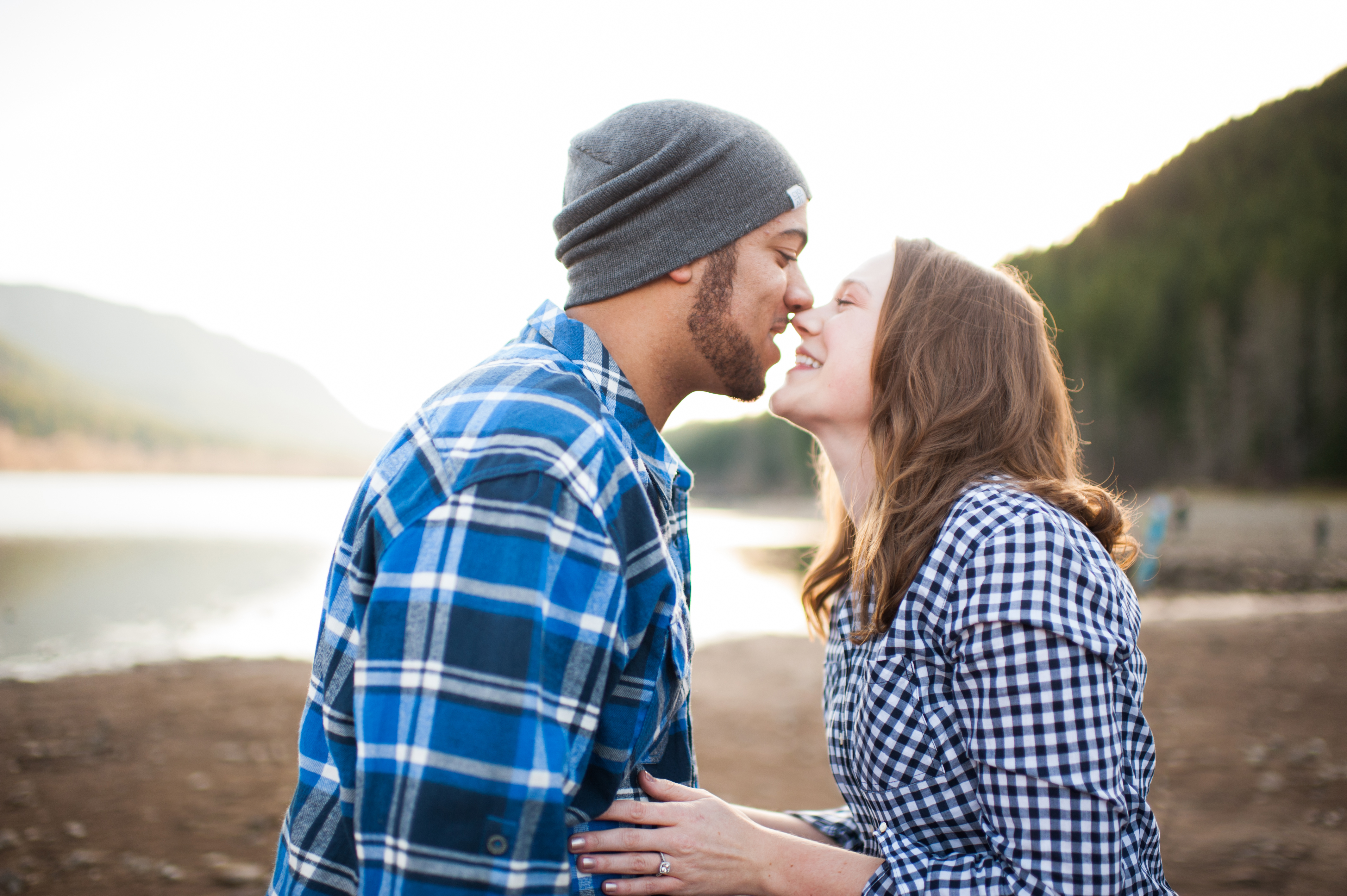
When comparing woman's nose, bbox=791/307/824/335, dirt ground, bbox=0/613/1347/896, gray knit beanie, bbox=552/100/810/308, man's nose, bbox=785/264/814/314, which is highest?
gray knit beanie, bbox=552/100/810/308

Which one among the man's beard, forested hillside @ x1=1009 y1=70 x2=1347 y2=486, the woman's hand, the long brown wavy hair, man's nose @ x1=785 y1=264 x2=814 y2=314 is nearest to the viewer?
the woman's hand

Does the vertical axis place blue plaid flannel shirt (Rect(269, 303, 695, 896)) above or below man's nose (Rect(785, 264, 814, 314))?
below

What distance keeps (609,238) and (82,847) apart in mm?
5339

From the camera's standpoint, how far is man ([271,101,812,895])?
115 cm

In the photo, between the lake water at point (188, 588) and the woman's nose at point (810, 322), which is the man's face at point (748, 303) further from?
the lake water at point (188, 588)

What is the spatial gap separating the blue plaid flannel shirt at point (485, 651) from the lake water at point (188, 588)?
1004cm

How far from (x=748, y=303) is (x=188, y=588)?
22.1m

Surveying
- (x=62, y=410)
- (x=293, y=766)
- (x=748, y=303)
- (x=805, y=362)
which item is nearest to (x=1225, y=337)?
(x=805, y=362)

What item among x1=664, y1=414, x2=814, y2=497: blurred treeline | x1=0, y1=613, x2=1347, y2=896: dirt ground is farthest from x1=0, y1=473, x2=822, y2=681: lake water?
x1=664, y1=414, x2=814, y2=497: blurred treeline

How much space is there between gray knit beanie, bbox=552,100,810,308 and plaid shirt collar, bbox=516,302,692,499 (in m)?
0.26

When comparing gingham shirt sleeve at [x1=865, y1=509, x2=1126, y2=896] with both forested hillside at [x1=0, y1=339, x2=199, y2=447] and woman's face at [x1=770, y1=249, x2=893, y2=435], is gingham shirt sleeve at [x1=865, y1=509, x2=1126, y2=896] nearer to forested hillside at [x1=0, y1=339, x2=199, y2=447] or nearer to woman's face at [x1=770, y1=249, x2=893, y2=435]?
woman's face at [x1=770, y1=249, x2=893, y2=435]

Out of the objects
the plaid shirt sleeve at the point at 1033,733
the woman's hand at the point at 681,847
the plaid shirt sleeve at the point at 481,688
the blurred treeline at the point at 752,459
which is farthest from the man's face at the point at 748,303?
the blurred treeline at the point at 752,459

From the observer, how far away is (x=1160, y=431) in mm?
56312

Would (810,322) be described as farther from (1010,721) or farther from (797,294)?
(1010,721)
